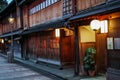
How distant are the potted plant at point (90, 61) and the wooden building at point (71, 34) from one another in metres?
0.60

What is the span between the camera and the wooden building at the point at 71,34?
1171cm

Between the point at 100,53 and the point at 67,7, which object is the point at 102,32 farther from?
the point at 67,7

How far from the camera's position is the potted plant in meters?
14.9

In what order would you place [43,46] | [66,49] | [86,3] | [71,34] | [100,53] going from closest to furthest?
[86,3], [100,53], [71,34], [66,49], [43,46]

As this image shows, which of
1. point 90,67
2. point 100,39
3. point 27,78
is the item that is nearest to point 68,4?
point 100,39

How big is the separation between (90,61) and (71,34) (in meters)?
4.76

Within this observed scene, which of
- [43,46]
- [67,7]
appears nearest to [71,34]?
[67,7]

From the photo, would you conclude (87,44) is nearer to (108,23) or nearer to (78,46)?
(78,46)

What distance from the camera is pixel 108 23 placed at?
12148mm

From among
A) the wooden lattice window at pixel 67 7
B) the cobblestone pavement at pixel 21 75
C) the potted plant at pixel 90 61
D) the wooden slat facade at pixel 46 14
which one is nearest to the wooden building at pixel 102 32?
the potted plant at pixel 90 61

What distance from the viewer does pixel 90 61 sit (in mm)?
14867

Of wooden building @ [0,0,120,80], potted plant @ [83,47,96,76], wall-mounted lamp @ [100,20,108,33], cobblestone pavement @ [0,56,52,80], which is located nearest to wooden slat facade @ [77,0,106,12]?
wooden building @ [0,0,120,80]

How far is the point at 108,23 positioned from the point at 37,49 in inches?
589

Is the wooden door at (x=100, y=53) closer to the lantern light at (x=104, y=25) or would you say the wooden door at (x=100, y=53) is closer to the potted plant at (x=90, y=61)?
the potted plant at (x=90, y=61)
